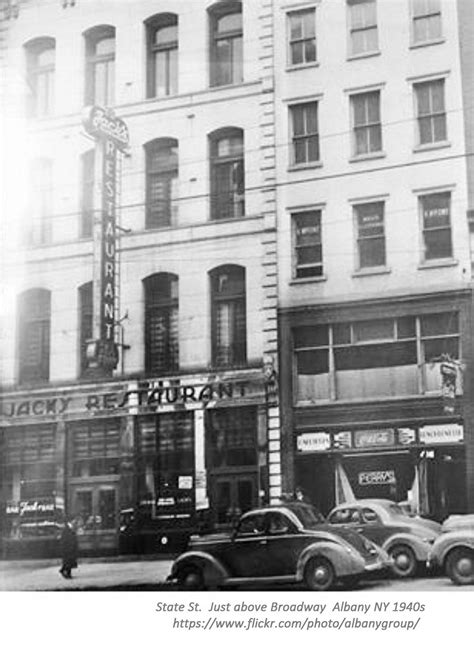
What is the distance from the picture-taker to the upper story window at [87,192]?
7199 mm

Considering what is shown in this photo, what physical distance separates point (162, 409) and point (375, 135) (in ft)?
7.55

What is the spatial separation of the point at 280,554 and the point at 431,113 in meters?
2.93

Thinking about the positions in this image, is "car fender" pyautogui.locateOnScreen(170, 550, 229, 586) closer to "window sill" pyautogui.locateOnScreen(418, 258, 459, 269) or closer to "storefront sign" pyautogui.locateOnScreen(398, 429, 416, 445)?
"storefront sign" pyautogui.locateOnScreen(398, 429, 416, 445)

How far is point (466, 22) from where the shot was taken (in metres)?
6.40

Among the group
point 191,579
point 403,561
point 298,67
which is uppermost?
point 298,67

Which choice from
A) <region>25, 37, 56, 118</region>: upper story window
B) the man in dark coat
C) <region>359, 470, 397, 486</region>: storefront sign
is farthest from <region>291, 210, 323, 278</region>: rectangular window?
the man in dark coat

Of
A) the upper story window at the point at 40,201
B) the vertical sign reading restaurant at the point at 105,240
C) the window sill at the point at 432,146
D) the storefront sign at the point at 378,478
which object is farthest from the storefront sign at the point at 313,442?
the upper story window at the point at 40,201

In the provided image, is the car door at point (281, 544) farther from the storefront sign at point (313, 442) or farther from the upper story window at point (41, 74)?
the upper story window at point (41, 74)

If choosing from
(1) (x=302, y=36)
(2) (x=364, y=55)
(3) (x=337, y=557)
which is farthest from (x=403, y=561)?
(1) (x=302, y=36)

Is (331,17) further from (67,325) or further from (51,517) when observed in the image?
(51,517)

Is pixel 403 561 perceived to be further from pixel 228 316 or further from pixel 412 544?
pixel 228 316

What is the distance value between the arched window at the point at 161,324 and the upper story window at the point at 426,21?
2268mm

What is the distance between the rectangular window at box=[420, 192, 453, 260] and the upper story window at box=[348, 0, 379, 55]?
3.65 ft

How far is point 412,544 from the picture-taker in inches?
234
